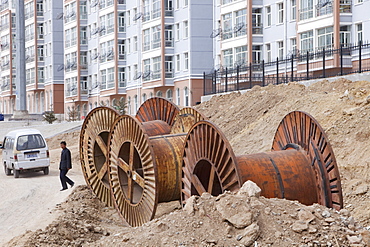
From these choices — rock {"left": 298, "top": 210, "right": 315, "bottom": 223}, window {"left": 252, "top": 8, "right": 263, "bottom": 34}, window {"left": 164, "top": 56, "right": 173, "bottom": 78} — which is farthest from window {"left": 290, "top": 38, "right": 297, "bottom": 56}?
rock {"left": 298, "top": 210, "right": 315, "bottom": 223}

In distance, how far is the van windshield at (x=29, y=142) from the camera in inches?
936

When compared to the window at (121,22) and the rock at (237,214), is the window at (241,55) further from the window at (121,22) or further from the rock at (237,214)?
the rock at (237,214)

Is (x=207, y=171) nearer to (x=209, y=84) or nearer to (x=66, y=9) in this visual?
(x=209, y=84)

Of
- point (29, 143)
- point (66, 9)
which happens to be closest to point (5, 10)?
point (66, 9)

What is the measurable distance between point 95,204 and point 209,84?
23.2 m

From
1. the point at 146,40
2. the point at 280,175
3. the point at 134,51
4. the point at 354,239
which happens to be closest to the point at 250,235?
the point at 354,239

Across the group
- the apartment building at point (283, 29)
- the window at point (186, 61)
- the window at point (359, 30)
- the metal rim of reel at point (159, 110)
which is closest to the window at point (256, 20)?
the apartment building at point (283, 29)

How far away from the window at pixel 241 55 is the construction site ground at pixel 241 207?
13410mm

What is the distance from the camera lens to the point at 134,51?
5788 cm

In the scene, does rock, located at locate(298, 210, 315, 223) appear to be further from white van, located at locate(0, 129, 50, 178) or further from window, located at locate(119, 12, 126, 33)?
window, located at locate(119, 12, 126, 33)

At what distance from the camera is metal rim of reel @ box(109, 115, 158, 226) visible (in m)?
13.3

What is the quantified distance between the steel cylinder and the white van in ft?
47.7

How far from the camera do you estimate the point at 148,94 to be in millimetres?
55375

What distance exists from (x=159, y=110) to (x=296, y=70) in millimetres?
18403
